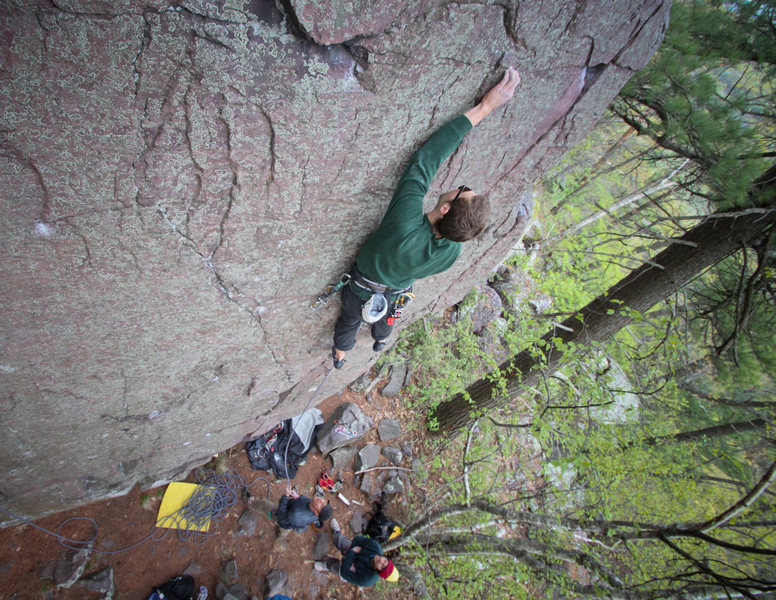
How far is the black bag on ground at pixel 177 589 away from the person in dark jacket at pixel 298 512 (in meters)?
0.88

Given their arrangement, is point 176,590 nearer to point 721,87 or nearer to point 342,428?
point 342,428

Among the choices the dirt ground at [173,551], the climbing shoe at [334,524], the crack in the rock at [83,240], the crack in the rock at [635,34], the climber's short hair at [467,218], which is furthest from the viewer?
the climbing shoe at [334,524]

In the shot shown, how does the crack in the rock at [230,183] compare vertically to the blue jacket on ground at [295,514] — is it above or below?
above

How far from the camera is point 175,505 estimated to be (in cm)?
378

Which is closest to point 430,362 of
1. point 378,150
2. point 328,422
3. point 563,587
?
point 328,422

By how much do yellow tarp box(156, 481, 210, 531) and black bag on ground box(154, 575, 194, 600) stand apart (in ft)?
1.36

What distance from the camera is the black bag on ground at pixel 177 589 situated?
3.37 meters

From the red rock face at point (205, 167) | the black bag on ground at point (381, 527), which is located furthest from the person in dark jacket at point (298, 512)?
the red rock face at point (205, 167)

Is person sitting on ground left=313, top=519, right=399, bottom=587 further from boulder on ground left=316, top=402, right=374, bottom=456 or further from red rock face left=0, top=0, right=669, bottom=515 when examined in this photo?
red rock face left=0, top=0, right=669, bottom=515

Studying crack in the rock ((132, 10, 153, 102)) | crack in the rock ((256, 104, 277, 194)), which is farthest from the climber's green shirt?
crack in the rock ((132, 10, 153, 102))

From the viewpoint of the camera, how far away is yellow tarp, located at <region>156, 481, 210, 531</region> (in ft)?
12.2

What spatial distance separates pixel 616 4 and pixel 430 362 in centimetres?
435

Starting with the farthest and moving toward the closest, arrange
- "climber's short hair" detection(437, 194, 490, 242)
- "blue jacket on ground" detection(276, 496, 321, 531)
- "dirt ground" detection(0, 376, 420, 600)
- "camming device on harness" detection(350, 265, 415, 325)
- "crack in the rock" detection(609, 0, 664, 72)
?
1. "blue jacket on ground" detection(276, 496, 321, 531)
2. "dirt ground" detection(0, 376, 420, 600)
3. "camming device on harness" detection(350, 265, 415, 325)
4. "crack in the rock" detection(609, 0, 664, 72)
5. "climber's short hair" detection(437, 194, 490, 242)

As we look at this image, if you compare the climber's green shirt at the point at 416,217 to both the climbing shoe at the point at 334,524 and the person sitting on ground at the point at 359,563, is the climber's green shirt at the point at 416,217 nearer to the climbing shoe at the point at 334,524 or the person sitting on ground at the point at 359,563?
the person sitting on ground at the point at 359,563
